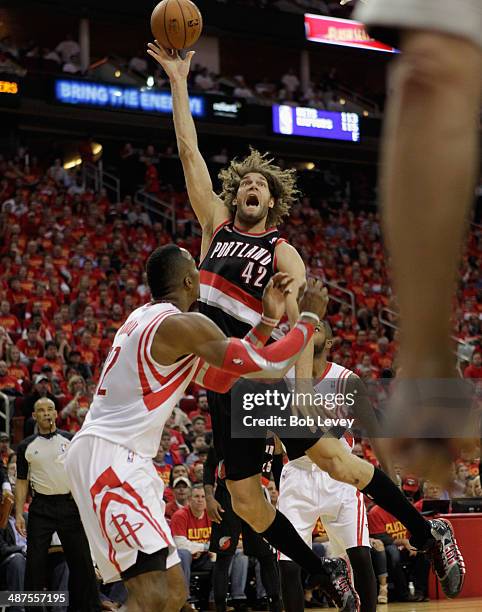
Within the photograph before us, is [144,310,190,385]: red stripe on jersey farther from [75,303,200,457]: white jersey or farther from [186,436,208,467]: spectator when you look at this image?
[186,436,208,467]: spectator

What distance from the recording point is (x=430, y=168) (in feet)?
4.56

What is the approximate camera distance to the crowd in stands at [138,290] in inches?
443

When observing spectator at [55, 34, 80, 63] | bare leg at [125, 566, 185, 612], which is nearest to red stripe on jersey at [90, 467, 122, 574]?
bare leg at [125, 566, 185, 612]

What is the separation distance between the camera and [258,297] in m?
5.45

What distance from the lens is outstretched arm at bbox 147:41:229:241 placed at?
5684mm

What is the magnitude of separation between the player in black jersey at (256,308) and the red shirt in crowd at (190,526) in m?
4.31

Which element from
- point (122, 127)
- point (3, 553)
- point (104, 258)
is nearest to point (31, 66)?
point (122, 127)

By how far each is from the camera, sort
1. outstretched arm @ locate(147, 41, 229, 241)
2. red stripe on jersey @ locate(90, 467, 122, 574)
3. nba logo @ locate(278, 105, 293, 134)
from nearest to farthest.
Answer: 1. red stripe on jersey @ locate(90, 467, 122, 574)
2. outstretched arm @ locate(147, 41, 229, 241)
3. nba logo @ locate(278, 105, 293, 134)

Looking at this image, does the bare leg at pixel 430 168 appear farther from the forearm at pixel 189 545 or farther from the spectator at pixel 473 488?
the spectator at pixel 473 488

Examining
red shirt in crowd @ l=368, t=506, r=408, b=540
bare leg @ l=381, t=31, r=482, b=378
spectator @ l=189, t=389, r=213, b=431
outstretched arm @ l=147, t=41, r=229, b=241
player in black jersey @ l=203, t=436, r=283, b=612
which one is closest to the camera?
bare leg @ l=381, t=31, r=482, b=378

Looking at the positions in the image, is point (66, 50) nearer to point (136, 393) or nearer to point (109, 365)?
point (109, 365)

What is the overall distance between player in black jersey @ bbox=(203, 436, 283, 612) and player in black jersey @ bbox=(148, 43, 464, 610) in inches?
109

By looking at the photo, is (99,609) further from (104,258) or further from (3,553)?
(104,258)

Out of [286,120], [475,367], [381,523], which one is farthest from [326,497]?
[286,120]
